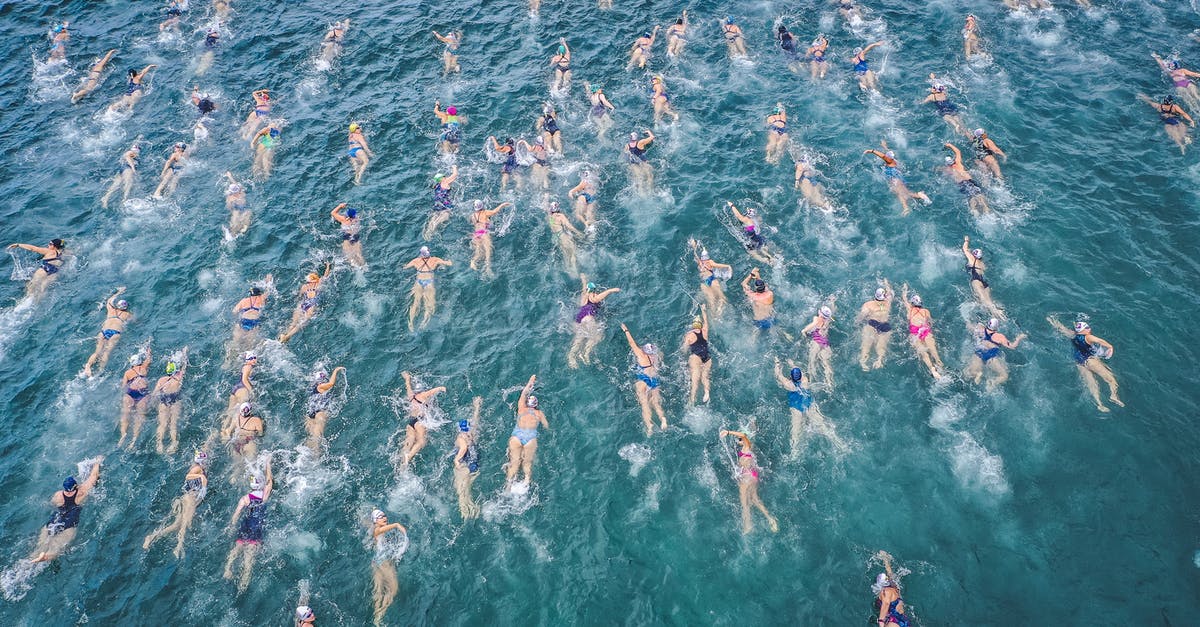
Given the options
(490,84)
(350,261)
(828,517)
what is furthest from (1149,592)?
(490,84)

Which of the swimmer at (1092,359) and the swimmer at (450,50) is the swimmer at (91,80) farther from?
the swimmer at (1092,359)

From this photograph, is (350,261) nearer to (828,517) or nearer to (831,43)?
(828,517)

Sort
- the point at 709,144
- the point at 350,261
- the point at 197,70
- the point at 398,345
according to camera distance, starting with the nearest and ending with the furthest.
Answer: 1. the point at 398,345
2. the point at 350,261
3. the point at 709,144
4. the point at 197,70

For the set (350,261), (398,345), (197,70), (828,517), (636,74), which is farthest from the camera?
(197,70)

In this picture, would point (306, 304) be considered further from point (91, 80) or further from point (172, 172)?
point (91, 80)

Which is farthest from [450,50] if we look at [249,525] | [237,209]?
[249,525]

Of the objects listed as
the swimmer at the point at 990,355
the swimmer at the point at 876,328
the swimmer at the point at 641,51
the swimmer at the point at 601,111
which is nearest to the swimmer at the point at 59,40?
the swimmer at the point at 601,111

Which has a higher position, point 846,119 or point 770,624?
point 846,119
